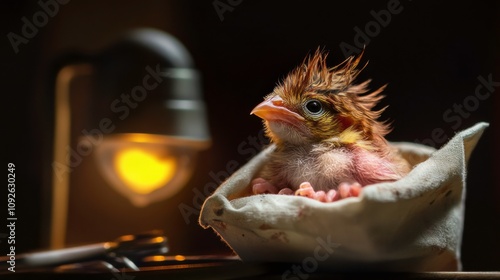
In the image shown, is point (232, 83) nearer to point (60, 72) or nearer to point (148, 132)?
point (148, 132)

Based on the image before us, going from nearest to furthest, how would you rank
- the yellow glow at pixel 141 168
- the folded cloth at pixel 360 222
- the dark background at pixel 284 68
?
the folded cloth at pixel 360 222, the dark background at pixel 284 68, the yellow glow at pixel 141 168

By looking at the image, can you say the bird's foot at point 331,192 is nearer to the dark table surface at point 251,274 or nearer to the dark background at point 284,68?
the dark table surface at point 251,274

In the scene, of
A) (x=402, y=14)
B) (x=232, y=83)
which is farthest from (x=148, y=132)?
(x=402, y=14)

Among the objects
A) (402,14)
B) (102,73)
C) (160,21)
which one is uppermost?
(160,21)

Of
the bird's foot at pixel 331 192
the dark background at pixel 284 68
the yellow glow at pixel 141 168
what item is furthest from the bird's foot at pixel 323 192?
the yellow glow at pixel 141 168

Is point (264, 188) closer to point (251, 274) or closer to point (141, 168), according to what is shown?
point (251, 274)

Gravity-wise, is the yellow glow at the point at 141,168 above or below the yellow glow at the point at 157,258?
above
